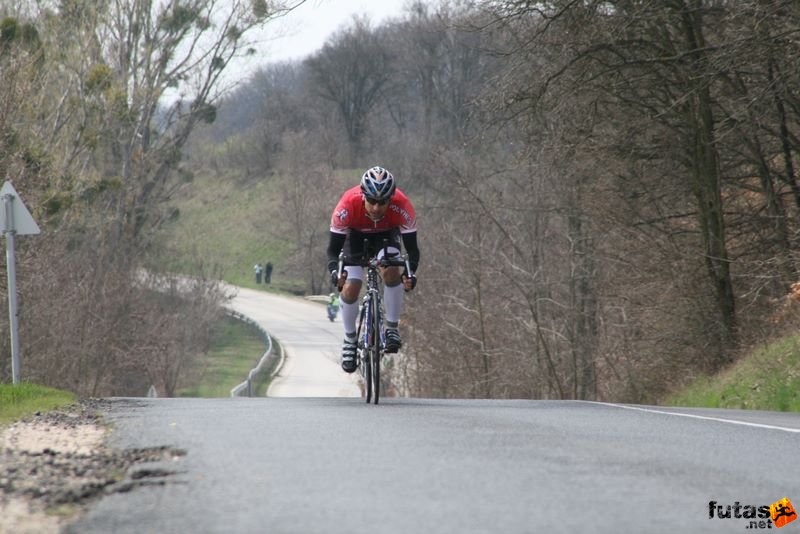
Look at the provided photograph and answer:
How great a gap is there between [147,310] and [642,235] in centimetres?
2375

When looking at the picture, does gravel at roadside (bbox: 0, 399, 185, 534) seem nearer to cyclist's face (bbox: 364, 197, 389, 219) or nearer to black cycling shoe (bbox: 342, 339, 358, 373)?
black cycling shoe (bbox: 342, 339, 358, 373)

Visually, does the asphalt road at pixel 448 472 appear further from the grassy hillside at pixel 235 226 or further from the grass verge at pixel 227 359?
the grassy hillside at pixel 235 226

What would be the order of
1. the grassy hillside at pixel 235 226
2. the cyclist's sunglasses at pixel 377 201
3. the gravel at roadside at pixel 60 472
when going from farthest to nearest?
the grassy hillside at pixel 235 226 → the cyclist's sunglasses at pixel 377 201 → the gravel at roadside at pixel 60 472

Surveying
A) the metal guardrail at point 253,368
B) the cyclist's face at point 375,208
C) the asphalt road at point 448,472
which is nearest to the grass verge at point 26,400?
the asphalt road at point 448,472

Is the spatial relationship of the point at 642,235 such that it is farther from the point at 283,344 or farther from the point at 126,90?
the point at 283,344

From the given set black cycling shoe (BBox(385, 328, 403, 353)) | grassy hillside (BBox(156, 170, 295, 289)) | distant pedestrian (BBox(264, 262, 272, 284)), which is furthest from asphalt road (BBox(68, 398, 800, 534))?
distant pedestrian (BBox(264, 262, 272, 284))

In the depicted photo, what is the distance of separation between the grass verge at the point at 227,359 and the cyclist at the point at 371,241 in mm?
36149

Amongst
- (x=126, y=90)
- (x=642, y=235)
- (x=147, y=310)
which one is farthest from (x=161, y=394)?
(x=642, y=235)

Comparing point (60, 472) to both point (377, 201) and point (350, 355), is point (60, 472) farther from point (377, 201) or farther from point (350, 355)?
point (350, 355)

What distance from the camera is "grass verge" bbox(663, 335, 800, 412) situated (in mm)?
16984

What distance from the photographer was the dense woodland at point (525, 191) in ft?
69.6

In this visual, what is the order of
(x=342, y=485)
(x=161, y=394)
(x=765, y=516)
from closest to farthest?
(x=765, y=516) → (x=342, y=485) → (x=161, y=394)

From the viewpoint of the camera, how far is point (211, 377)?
5456cm

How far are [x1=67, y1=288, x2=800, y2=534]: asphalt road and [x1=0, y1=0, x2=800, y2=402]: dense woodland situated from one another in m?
8.45
